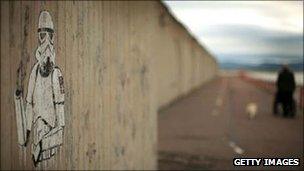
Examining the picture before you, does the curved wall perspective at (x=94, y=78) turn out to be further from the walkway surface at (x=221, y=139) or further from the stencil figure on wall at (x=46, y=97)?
the walkway surface at (x=221, y=139)

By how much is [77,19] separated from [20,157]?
1.71 metres

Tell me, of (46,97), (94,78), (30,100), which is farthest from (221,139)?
(46,97)

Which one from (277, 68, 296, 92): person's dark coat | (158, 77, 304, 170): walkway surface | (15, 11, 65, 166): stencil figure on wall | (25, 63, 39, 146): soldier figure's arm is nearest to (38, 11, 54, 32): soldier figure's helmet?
(15, 11, 65, 166): stencil figure on wall

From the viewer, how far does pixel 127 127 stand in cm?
761

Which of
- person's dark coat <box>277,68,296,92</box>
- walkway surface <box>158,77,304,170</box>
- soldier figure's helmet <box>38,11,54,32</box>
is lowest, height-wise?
walkway surface <box>158,77,304,170</box>

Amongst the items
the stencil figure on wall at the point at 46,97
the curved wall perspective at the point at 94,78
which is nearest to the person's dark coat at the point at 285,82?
the curved wall perspective at the point at 94,78

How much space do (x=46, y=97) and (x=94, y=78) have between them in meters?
1.70

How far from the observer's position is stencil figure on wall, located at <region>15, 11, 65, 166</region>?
4.63 m

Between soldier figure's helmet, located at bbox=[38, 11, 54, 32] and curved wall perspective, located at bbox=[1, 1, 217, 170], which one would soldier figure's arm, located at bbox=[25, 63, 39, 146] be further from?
soldier figure's helmet, located at bbox=[38, 11, 54, 32]

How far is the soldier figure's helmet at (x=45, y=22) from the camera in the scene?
471cm

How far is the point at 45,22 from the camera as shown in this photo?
15.5 ft

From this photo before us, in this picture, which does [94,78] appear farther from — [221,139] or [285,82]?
[285,82]

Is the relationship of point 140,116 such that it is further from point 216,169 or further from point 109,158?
point 216,169

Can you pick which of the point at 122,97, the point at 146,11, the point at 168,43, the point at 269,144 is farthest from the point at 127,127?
the point at 168,43
